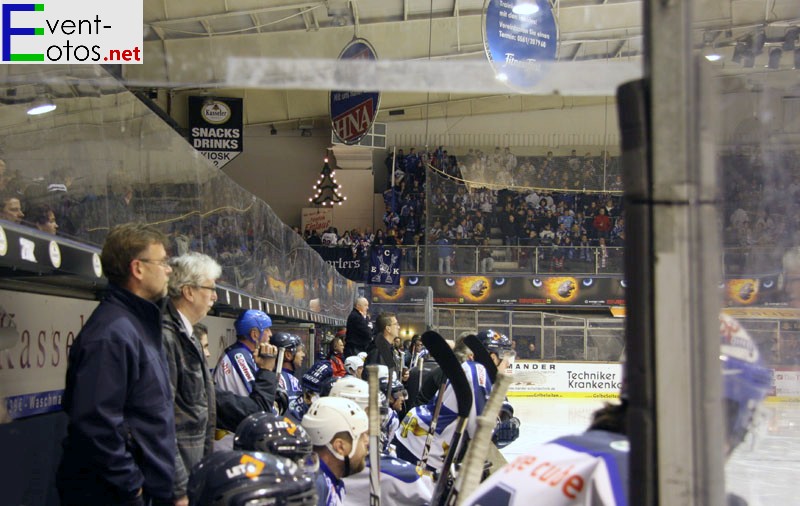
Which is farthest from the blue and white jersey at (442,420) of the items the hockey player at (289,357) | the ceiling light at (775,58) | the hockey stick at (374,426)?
the ceiling light at (775,58)

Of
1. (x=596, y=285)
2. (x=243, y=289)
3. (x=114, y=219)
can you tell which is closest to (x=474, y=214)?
(x=596, y=285)

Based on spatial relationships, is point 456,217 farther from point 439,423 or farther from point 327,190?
point 439,423

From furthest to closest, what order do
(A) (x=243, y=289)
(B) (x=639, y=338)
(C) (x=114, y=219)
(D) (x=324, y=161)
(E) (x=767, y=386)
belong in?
1. (D) (x=324, y=161)
2. (A) (x=243, y=289)
3. (C) (x=114, y=219)
4. (E) (x=767, y=386)
5. (B) (x=639, y=338)

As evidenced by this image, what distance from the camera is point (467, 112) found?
26672mm

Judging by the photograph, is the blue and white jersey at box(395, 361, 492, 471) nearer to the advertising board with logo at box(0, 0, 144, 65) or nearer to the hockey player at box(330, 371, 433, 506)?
the hockey player at box(330, 371, 433, 506)

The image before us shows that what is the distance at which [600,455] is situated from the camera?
3.84 ft

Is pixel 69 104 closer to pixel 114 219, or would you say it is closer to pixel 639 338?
pixel 114 219

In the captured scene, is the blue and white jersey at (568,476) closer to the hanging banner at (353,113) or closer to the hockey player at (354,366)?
the hockey player at (354,366)

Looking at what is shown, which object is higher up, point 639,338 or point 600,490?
point 639,338

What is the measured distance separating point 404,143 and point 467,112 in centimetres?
207

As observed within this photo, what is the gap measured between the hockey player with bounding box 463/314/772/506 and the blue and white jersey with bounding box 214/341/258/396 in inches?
111

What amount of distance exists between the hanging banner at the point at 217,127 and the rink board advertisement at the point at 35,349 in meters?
12.8

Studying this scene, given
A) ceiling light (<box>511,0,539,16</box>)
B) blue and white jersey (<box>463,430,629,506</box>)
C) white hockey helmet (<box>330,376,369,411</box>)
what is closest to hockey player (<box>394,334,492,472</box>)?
white hockey helmet (<box>330,376,369,411</box>)

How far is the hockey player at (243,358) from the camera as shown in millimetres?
4121
